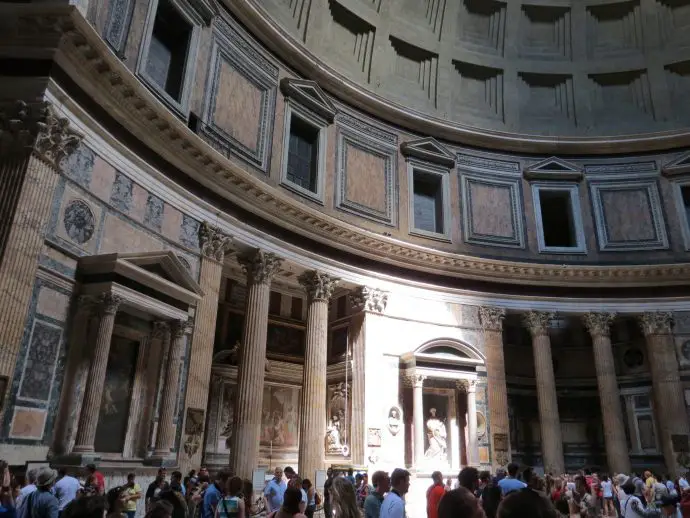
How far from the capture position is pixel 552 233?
77.5 feet

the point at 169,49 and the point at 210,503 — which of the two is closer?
the point at 210,503

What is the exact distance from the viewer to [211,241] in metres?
13.6

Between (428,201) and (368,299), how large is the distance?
224 inches

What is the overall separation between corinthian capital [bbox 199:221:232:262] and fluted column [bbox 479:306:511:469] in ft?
32.9

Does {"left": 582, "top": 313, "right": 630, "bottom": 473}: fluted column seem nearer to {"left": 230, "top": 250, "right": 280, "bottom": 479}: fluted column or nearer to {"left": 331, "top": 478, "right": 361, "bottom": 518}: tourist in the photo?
{"left": 230, "top": 250, "right": 280, "bottom": 479}: fluted column

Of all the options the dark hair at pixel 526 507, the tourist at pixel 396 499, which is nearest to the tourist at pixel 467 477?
the tourist at pixel 396 499

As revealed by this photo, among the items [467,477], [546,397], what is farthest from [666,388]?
[467,477]

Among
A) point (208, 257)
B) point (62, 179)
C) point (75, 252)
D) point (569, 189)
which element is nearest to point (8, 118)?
point (62, 179)

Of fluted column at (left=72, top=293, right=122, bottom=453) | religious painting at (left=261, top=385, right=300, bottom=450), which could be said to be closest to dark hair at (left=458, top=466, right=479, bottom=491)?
fluted column at (left=72, top=293, right=122, bottom=453)

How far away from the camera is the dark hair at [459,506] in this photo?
9.22ft

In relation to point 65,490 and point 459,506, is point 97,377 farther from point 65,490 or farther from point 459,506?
point 459,506

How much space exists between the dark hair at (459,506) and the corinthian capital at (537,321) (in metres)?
18.1

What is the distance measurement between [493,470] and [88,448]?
1252 centimetres

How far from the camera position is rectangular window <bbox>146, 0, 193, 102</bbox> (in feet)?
45.6
